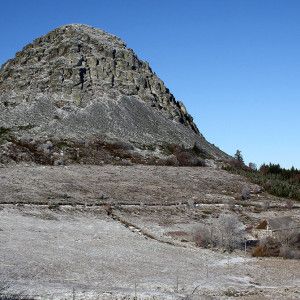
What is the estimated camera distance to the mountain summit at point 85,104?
4444 inches

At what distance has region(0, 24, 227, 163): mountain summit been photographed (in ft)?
370

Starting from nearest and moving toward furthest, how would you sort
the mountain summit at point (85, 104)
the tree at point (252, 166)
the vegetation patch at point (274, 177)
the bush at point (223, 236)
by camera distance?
the bush at point (223, 236)
the vegetation patch at point (274, 177)
the mountain summit at point (85, 104)
the tree at point (252, 166)

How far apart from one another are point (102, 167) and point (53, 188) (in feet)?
75.6

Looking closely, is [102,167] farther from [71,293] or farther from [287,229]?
[71,293]

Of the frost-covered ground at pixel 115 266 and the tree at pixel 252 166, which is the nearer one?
the frost-covered ground at pixel 115 266

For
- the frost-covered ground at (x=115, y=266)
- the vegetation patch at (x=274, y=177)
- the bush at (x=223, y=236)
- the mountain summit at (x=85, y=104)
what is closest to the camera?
the frost-covered ground at (x=115, y=266)

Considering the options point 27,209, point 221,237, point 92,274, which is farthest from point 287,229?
point 27,209

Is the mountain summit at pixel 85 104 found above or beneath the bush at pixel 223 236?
above

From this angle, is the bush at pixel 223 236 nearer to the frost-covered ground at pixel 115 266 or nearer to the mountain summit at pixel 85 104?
the frost-covered ground at pixel 115 266

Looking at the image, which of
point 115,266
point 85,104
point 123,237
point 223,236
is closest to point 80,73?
point 85,104

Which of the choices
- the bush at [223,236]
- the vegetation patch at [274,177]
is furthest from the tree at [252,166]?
the bush at [223,236]

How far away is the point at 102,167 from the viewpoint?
327 feet

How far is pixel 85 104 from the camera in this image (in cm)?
13238

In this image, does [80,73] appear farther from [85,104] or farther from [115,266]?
[115,266]
